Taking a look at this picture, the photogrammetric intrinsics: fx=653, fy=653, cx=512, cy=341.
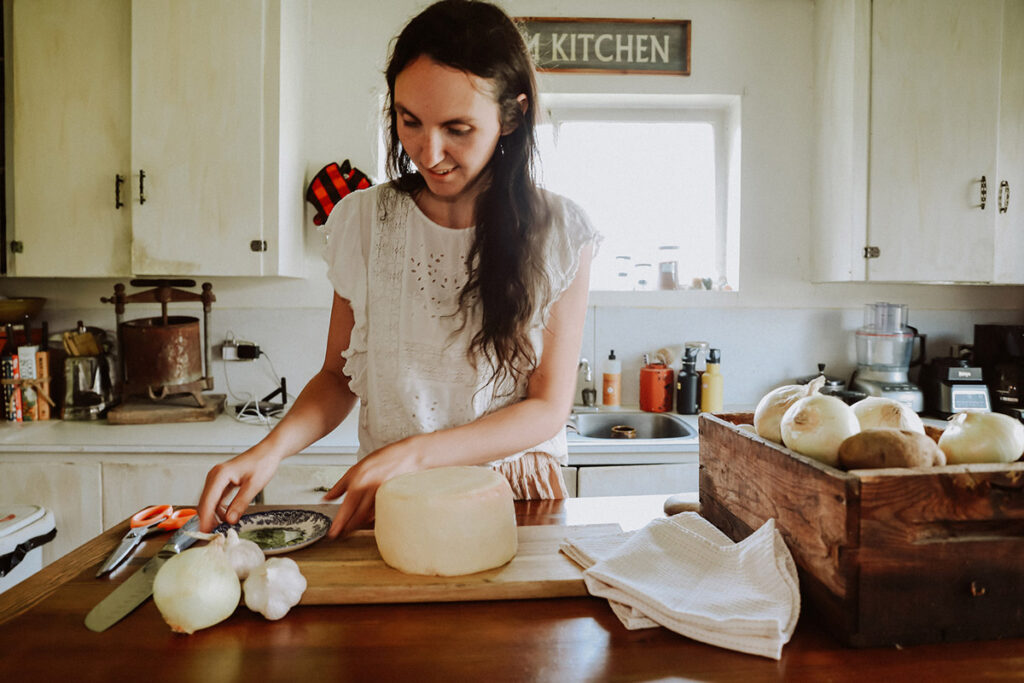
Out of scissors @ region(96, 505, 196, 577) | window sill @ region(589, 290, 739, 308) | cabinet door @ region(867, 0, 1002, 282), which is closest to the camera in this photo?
scissors @ region(96, 505, 196, 577)

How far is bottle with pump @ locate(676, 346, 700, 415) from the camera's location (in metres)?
2.44

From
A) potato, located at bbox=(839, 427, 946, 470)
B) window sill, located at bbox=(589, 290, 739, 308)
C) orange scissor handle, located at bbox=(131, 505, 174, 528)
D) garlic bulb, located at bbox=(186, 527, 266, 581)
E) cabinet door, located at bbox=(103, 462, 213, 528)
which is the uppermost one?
window sill, located at bbox=(589, 290, 739, 308)

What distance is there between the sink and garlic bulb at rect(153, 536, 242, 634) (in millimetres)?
1792

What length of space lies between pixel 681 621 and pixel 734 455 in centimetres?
26

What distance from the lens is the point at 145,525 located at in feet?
3.11

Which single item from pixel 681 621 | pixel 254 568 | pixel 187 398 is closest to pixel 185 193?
pixel 187 398

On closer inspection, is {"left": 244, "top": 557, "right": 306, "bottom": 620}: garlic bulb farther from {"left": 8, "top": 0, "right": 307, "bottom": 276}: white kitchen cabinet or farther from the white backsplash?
the white backsplash

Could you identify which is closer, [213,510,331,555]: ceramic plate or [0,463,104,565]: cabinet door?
[213,510,331,555]: ceramic plate

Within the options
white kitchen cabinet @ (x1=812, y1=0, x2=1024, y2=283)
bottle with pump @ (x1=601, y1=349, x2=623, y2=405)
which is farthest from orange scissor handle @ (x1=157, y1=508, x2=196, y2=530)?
white kitchen cabinet @ (x1=812, y1=0, x2=1024, y2=283)

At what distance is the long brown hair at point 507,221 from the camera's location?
3.43 feet

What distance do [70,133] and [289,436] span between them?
185 centimetres

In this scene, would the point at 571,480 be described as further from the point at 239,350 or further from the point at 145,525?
the point at 239,350

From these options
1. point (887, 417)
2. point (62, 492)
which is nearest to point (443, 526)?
point (887, 417)

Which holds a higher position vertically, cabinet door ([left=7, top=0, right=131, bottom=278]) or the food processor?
cabinet door ([left=7, top=0, right=131, bottom=278])
